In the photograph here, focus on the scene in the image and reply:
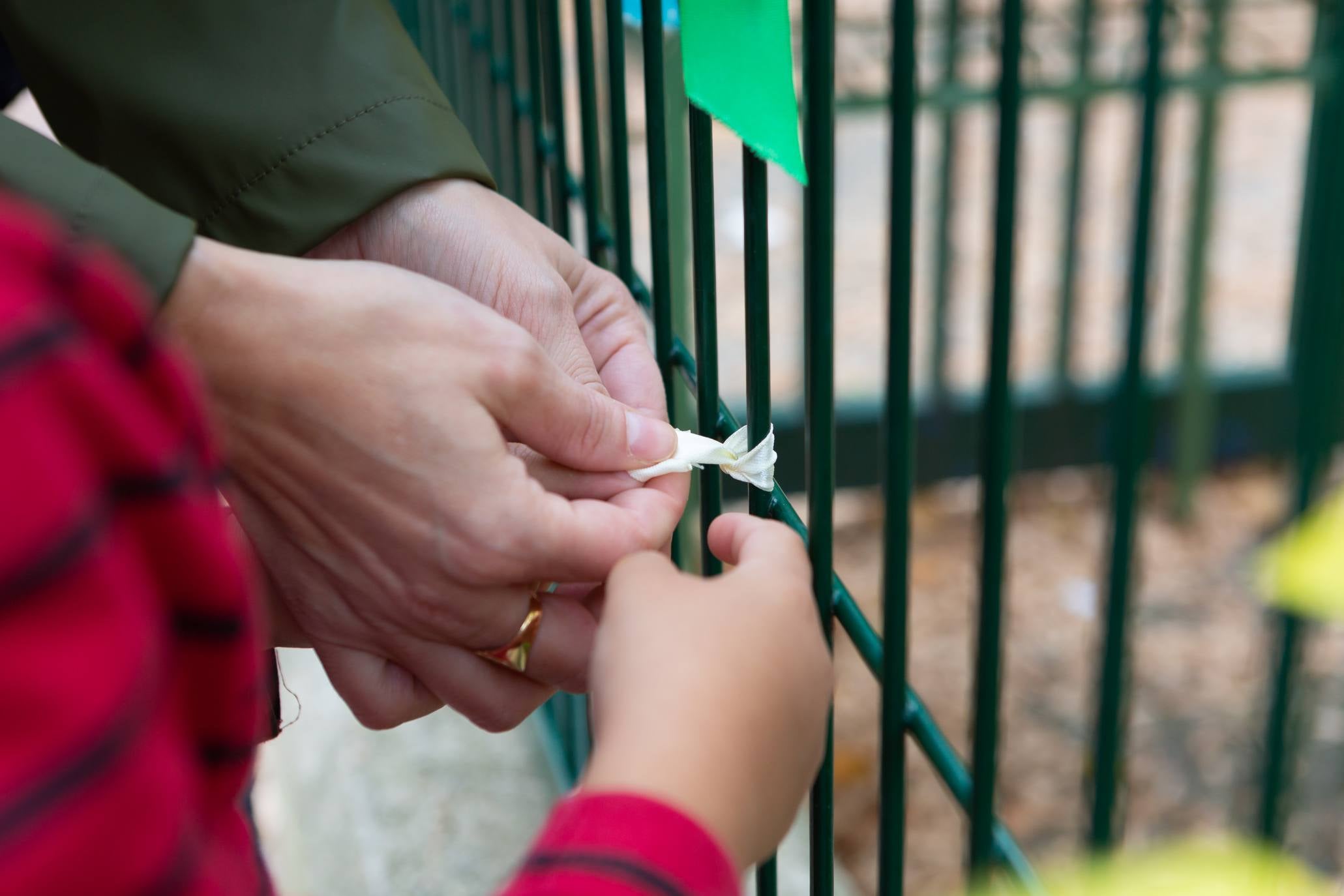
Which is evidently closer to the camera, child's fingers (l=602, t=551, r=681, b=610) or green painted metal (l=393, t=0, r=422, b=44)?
child's fingers (l=602, t=551, r=681, b=610)

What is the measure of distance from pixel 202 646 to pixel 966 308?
433 centimetres

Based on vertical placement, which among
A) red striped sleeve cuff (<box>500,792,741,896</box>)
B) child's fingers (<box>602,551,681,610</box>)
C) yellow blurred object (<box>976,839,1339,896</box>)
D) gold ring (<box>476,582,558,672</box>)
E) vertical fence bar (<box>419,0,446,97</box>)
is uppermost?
vertical fence bar (<box>419,0,446,97</box>)

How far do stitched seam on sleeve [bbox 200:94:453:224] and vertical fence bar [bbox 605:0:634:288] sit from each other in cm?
15

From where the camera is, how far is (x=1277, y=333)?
4430mm

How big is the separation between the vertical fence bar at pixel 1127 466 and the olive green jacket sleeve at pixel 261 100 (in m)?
0.57

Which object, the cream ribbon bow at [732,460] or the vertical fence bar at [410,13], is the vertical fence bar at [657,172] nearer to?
the cream ribbon bow at [732,460]

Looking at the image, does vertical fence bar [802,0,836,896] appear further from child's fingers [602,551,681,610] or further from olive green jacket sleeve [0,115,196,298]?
olive green jacket sleeve [0,115,196,298]

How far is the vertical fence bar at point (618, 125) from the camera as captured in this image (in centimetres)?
106

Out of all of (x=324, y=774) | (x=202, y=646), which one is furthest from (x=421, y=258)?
(x=324, y=774)

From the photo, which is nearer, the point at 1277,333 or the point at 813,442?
the point at 813,442

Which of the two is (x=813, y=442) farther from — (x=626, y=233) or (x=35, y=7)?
(x=35, y=7)

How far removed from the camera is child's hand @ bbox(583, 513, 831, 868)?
1.93ft

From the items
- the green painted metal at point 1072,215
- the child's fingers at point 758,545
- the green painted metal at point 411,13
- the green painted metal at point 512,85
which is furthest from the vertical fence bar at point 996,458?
the green painted metal at point 1072,215

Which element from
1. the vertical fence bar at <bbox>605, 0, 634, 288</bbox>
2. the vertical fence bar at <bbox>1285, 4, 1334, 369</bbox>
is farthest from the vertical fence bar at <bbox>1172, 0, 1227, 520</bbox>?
the vertical fence bar at <bbox>605, 0, 634, 288</bbox>
